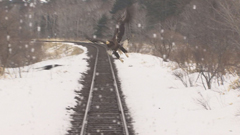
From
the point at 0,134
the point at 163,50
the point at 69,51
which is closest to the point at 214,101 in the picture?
the point at 0,134

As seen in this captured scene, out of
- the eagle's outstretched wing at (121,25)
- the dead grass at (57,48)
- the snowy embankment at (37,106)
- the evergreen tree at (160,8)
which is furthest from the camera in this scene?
the dead grass at (57,48)

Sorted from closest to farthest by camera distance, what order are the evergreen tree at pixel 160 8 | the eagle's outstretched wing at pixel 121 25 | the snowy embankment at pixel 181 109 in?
the eagle's outstretched wing at pixel 121 25
the snowy embankment at pixel 181 109
the evergreen tree at pixel 160 8

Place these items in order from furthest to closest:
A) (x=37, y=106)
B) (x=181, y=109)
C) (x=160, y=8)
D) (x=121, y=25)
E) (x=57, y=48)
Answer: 1. (x=57, y=48)
2. (x=160, y=8)
3. (x=37, y=106)
4. (x=181, y=109)
5. (x=121, y=25)

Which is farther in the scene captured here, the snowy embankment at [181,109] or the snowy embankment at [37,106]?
the snowy embankment at [37,106]

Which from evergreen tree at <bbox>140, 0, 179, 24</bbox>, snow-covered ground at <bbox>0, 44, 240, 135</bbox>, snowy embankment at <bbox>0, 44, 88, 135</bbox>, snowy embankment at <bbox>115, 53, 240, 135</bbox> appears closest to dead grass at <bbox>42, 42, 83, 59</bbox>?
evergreen tree at <bbox>140, 0, 179, 24</bbox>

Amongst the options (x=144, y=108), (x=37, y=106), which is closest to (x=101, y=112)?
(x=144, y=108)

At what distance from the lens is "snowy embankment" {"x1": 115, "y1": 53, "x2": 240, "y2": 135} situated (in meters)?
9.26

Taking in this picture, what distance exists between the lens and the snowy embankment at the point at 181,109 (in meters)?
9.26

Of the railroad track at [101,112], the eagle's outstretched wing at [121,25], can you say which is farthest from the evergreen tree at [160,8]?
the eagle's outstretched wing at [121,25]

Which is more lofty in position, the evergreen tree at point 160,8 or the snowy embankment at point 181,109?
the evergreen tree at point 160,8

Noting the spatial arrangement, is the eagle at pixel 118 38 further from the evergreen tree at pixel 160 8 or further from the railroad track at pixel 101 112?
the evergreen tree at pixel 160 8

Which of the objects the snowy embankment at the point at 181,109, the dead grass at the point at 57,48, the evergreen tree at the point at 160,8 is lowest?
the dead grass at the point at 57,48

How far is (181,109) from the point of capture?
38.7ft

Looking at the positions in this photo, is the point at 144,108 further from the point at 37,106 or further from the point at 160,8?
the point at 160,8
